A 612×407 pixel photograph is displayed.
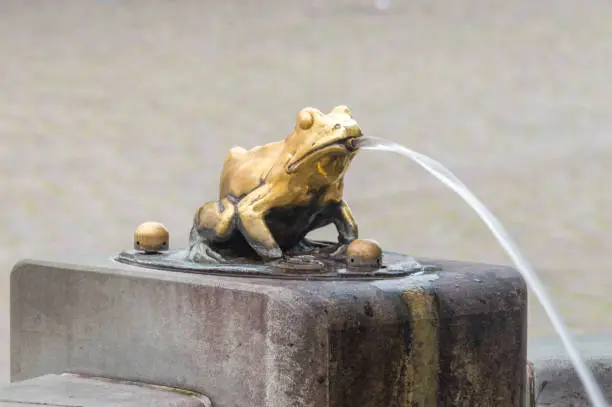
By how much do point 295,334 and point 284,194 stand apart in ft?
2.12

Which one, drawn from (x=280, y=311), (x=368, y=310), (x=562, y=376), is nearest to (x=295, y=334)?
(x=280, y=311)

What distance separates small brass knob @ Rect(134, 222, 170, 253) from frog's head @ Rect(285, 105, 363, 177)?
0.50 meters

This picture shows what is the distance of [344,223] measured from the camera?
12.2 ft

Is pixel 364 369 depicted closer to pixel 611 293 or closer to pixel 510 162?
pixel 611 293

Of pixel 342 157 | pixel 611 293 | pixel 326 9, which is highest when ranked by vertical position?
pixel 326 9

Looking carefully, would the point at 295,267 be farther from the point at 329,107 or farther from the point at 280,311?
the point at 329,107

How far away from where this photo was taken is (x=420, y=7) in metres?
10.1

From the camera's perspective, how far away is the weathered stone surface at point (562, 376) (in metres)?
4.16

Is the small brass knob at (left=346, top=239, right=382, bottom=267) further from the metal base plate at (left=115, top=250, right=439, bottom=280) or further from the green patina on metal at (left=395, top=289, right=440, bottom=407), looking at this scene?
the green patina on metal at (left=395, top=289, right=440, bottom=407)

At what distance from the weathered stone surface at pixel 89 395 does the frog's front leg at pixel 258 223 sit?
0.50 meters

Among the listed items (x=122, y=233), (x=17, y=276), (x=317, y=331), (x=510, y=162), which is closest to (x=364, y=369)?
(x=317, y=331)

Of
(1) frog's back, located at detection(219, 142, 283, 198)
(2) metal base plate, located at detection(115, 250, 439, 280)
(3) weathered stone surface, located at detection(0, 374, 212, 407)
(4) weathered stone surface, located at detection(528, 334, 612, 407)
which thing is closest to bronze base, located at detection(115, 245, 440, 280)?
(2) metal base plate, located at detection(115, 250, 439, 280)

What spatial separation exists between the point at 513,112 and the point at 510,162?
742mm

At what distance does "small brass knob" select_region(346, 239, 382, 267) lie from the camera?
3.38m
